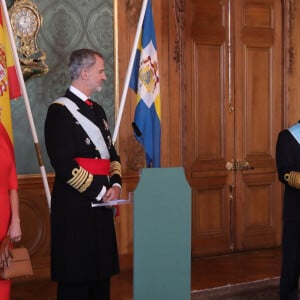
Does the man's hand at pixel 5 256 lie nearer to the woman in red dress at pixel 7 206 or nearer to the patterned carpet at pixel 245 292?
the woman in red dress at pixel 7 206

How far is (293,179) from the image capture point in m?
3.50

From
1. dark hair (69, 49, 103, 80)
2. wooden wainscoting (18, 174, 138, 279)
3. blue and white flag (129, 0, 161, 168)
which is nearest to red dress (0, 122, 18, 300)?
dark hair (69, 49, 103, 80)

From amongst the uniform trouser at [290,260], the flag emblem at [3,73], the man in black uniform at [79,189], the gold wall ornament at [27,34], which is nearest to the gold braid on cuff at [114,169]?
the man in black uniform at [79,189]

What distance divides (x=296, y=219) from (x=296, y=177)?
25 centimetres

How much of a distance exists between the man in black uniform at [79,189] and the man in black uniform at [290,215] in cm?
102

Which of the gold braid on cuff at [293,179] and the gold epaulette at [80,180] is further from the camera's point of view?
the gold braid on cuff at [293,179]

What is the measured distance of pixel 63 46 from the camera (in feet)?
15.3

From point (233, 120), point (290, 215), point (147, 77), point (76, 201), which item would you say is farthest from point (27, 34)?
point (290, 215)

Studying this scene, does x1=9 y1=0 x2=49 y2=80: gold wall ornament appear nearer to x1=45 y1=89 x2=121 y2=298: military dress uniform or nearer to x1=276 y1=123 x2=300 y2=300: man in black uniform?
x1=45 y1=89 x2=121 y2=298: military dress uniform

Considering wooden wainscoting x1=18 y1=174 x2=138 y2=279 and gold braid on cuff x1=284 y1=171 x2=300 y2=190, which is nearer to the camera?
gold braid on cuff x1=284 y1=171 x2=300 y2=190

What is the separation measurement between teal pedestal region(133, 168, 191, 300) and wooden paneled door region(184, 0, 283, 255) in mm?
2755

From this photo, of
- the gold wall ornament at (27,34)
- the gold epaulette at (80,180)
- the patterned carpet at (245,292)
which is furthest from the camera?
the gold wall ornament at (27,34)

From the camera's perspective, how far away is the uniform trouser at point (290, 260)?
357 centimetres

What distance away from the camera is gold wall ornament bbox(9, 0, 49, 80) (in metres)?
4.45
